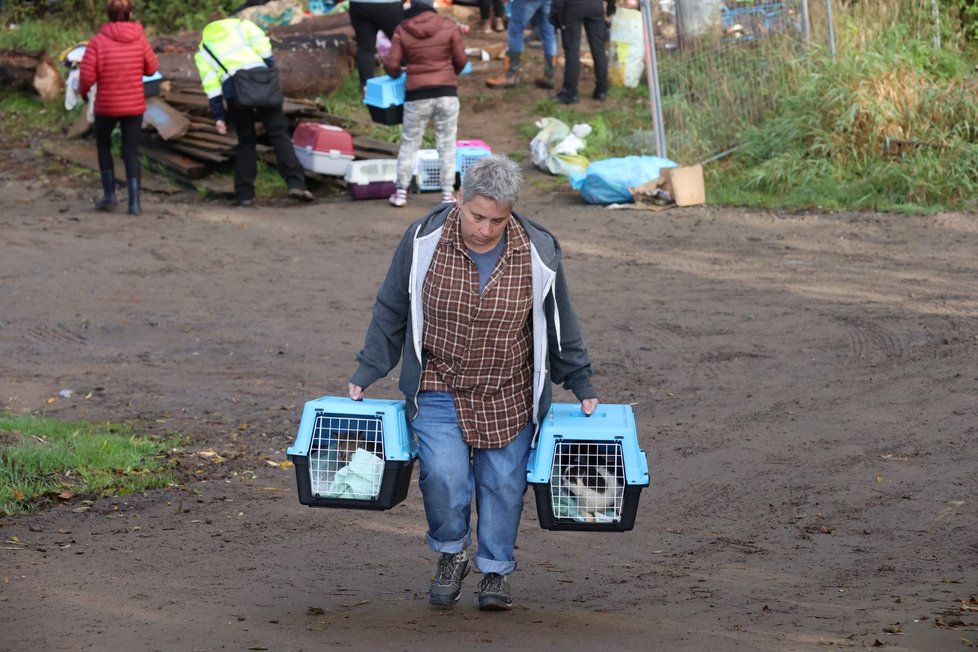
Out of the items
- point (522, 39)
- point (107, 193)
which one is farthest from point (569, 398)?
point (522, 39)

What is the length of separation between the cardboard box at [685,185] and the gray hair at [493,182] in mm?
8243

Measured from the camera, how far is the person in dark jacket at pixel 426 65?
1241 centimetres

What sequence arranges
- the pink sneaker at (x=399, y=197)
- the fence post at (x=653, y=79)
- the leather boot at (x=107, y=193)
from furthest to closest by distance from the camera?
the fence post at (x=653, y=79)
the pink sneaker at (x=399, y=197)
the leather boot at (x=107, y=193)

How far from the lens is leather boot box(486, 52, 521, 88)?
55.1 feet

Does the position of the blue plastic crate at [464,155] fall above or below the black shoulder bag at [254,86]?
below

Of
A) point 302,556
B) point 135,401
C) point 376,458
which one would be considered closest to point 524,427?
point 376,458

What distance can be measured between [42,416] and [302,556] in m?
2.66

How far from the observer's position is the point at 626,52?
55.8 feet

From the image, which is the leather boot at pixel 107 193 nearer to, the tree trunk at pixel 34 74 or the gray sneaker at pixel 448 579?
the tree trunk at pixel 34 74

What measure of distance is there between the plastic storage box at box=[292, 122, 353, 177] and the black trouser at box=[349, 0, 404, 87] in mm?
1554

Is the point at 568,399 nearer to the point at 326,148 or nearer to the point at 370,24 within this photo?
the point at 326,148

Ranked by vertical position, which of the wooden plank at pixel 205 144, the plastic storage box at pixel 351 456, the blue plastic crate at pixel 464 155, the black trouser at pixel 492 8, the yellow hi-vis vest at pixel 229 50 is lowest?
the blue plastic crate at pixel 464 155

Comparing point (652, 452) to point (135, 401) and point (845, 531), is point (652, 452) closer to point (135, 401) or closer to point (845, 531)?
point (845, 531)

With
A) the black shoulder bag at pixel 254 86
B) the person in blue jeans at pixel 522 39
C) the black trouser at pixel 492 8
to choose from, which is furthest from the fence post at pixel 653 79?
the black trouser at pixel 492 8
